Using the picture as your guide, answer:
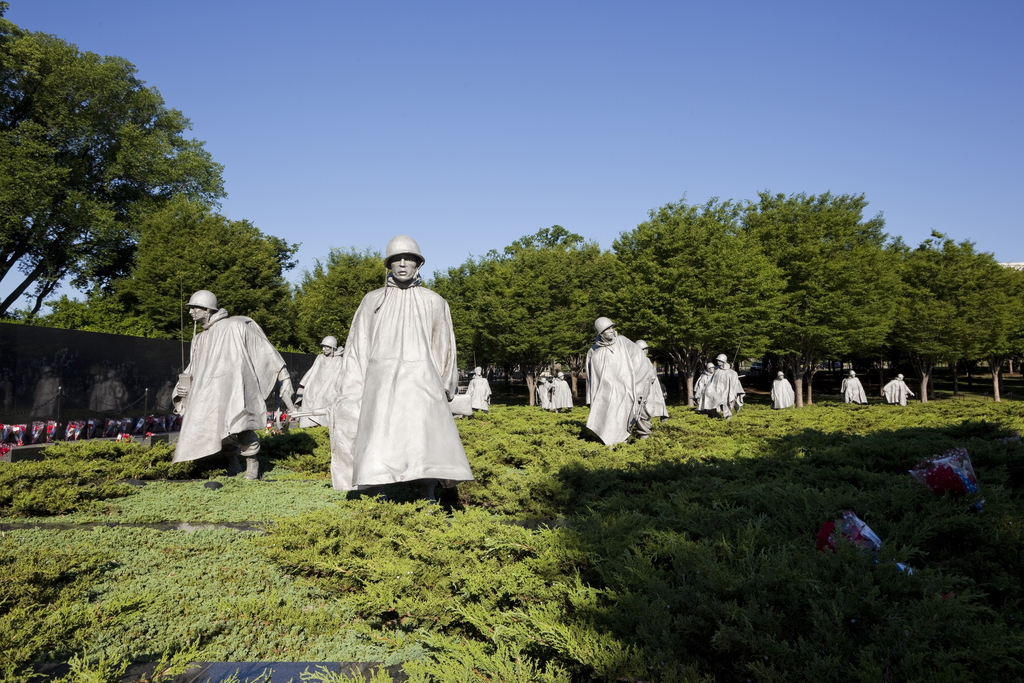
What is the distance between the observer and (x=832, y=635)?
2686 millimetres

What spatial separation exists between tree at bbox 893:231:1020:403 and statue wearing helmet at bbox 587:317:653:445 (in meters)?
30.6

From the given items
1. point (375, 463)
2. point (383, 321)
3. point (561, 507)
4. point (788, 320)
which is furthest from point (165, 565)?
point (788, 320)

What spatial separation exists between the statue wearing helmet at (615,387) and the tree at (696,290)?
18.5 meters

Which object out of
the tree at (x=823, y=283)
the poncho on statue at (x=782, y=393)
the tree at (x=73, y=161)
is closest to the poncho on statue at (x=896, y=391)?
the tree at (x=823, y=283)

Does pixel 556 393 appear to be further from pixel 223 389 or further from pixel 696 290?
pixel 223 389

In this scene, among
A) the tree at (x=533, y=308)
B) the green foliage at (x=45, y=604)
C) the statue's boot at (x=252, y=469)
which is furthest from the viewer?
the tree at (x=533, y=308)

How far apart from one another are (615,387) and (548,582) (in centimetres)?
804

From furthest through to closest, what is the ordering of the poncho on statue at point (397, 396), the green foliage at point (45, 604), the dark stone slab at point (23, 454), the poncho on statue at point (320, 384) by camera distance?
the poncho on statue at point (320, 384)
the dark stone slab at point (23, 454)
the poncho on statue at point (397, 396)
the green foliage at point (45, 604)

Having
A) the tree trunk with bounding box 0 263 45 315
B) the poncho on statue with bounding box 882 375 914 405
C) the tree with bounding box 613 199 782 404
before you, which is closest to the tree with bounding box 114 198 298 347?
the tree trunk with bounding box 0 263 45 315

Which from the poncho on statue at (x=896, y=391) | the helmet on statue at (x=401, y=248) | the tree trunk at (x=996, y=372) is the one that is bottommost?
the poncho on statue at (x=896, y=391)

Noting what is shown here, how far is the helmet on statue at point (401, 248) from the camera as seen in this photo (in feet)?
20.4

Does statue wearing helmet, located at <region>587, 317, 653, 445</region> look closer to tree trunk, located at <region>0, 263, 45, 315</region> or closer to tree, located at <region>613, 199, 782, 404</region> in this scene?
tree, located at <region>613, 199, 782, 404</region>

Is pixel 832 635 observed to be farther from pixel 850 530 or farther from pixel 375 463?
pixel 375 463

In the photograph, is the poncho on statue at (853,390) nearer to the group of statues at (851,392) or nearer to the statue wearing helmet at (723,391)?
the group of statues at (851,392)
